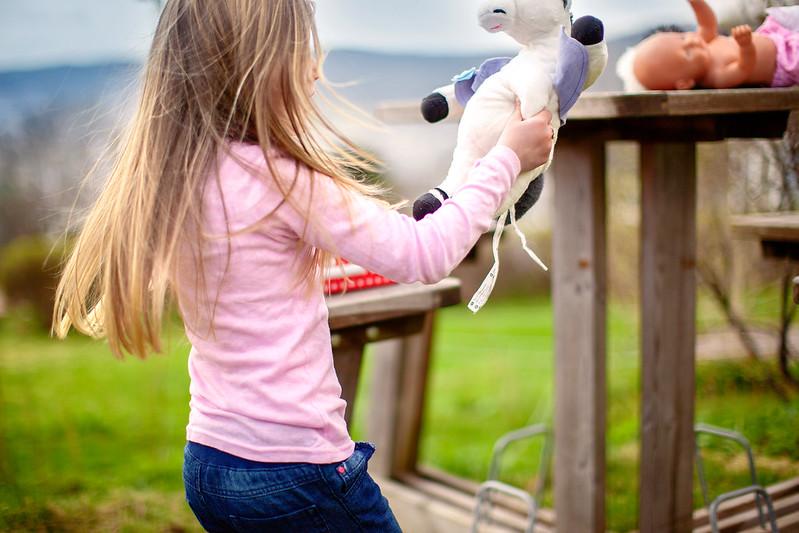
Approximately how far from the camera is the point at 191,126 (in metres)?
0.99

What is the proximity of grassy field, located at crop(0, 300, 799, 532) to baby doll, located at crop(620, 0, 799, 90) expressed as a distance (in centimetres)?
130

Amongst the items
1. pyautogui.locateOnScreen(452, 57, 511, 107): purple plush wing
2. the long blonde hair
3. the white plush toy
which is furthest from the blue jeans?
pyautogui.locateOnScreen(452, 57, 511, 107): purple plush wing

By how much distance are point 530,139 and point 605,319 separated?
2.96 feet

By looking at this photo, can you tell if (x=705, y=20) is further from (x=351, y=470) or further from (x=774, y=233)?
(x=351, y=470)

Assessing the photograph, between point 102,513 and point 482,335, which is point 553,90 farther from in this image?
point 482,335

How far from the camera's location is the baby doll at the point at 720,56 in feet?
4.95

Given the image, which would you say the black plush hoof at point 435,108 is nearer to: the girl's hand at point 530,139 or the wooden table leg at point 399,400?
the girl's hand at point 530,139

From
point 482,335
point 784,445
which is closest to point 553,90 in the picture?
point 784,445

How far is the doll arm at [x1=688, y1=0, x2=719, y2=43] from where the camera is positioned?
1576 mm

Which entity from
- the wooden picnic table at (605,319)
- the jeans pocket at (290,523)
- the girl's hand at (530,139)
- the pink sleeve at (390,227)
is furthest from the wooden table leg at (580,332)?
the jeans pocket at (290,523)

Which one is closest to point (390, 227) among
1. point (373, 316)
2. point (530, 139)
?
point (530, 139)

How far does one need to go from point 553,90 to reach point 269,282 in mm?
440

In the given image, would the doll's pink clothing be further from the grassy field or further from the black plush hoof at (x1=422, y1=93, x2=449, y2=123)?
the grassy field

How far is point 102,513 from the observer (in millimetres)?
2377
